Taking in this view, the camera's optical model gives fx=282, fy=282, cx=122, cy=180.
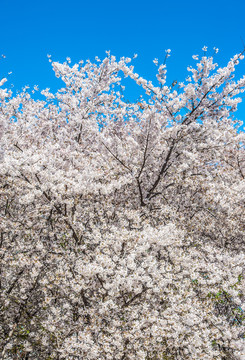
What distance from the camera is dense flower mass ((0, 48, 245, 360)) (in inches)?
215

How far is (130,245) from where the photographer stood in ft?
20.0

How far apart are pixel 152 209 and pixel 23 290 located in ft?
14.7

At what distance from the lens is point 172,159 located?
916 centimetres

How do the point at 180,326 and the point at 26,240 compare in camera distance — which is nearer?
the point at 180,326

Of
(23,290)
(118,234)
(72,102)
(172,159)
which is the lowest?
(23,290)

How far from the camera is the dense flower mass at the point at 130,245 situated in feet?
17.9

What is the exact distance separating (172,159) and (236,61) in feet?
11.7

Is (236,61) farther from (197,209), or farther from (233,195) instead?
(197,209)

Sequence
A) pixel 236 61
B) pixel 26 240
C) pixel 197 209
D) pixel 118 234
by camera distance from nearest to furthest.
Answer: pixel 118 234 < pixel 26 240 < pixel 236 61 < pixel 197 209

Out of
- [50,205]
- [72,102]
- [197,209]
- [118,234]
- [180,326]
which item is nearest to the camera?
[180,326]

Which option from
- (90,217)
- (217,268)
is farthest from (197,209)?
(90,217)

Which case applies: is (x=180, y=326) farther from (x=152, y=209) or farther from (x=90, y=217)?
(x=152, y=209)

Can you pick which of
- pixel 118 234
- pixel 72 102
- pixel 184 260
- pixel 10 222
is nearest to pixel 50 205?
pixel 10 222

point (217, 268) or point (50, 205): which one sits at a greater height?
point (50, 205)
